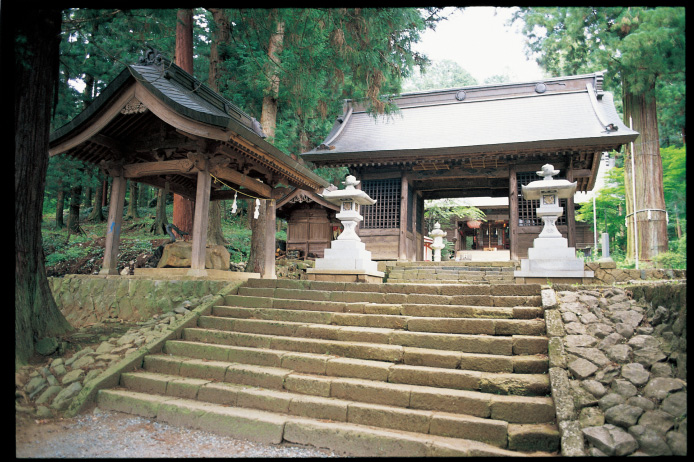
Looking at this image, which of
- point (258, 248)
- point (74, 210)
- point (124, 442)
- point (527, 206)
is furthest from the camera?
point (74, 210)

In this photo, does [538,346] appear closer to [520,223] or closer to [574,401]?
[574,401]

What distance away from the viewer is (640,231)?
12008 millimetres

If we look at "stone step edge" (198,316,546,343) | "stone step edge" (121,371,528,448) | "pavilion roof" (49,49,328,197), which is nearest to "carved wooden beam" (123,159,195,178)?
"pavilion roof" (49,49,328,197)

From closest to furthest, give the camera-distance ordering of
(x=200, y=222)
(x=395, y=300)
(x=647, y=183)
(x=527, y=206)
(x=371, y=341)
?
1. (x=371, y=341)
2. (x=395, y=300)
3. (x=200, y=222)
4. (x=647, y=183)
5. (x=527, y=206)

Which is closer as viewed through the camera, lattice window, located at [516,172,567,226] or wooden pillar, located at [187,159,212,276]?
wooden pillar, located at [187,159,212,276]

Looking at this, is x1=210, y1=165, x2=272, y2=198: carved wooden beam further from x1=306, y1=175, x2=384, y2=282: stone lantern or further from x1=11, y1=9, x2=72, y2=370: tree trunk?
x1=11, y1=9, x2=72, y2=370: tree trunk

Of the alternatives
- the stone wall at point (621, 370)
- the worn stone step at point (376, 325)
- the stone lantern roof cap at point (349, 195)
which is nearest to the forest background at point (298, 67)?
the stone lantern roof cap at point (349, 195)

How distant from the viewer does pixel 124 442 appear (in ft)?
13.3

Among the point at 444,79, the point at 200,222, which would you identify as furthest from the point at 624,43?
the point at 444,79

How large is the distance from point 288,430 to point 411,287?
3293 mm

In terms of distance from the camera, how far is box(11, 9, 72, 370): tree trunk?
16.9 feet

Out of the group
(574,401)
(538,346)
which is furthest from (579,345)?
(574,401)

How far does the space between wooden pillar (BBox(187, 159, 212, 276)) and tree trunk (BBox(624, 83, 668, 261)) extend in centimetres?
1145

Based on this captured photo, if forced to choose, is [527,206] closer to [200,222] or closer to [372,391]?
[200,222]
